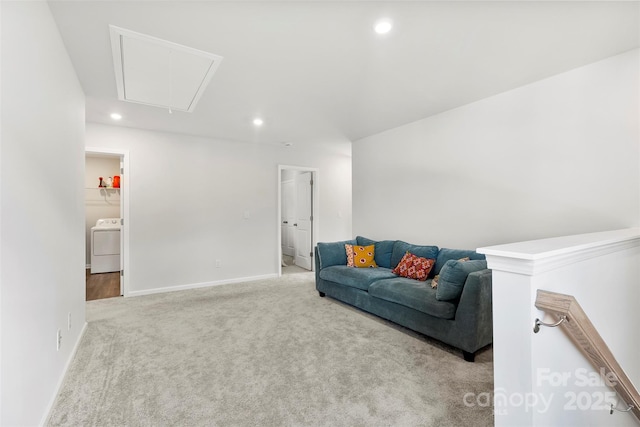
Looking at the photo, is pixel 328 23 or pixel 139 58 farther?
pixel 139 58

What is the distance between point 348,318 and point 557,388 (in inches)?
88.2

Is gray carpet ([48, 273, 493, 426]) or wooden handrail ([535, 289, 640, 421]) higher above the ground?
wooden handrail ([535, 289, 640, 421])

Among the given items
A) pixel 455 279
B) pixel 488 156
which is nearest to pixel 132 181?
pixel 455 279

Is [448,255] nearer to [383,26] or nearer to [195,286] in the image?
[383,26]

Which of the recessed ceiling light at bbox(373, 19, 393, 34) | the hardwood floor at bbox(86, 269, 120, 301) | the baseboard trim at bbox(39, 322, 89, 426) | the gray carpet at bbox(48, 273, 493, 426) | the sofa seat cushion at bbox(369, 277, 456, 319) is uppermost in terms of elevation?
the recessed ceiling light at bbox(373, 19, 393, 34)

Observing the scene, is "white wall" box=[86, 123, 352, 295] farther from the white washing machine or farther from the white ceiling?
the white washing machine

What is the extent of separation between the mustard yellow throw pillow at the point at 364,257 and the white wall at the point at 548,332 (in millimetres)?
2552

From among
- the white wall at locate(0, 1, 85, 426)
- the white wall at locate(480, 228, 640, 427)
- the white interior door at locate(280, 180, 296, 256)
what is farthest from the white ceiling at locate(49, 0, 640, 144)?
the white interior door at locate(280, 180, 296, 256)

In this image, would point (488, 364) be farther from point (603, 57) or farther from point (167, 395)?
point (603, 57)

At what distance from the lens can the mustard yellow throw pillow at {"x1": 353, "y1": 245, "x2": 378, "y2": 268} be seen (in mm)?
4066

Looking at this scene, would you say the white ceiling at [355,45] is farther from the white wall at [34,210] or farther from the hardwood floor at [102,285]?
the hardwood floor at [102,285]

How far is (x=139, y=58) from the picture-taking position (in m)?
2.35

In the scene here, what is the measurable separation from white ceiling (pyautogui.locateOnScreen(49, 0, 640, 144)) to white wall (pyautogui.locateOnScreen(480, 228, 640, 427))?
1467 mm

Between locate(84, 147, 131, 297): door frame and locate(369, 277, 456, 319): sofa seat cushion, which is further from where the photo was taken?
locate(84, 147, 131, 297): door frame
